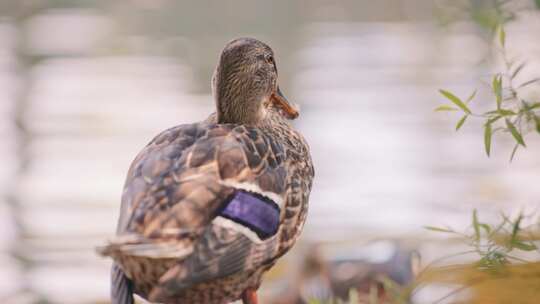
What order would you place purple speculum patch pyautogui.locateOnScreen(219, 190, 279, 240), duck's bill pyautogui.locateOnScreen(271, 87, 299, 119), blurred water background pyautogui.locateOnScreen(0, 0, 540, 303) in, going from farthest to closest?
blurred water background pyautogui.locateOnScreen(0, 0, 540, 303), duck's bill pyautogui.locateOnScreen(271, 87, 299, 119), purple speculum patch pyautogui.locateOnScreen(219, 190, 279, 240)

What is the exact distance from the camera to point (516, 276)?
4184 millimetres

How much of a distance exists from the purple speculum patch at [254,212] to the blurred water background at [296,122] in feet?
4.14

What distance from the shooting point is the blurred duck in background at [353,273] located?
6.10 m

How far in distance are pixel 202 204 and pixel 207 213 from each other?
0.03 meters

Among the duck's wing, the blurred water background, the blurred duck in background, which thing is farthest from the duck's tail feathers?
the blurred duck in background

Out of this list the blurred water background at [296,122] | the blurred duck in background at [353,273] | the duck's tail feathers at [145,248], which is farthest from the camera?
the blurred water background at [296,122]

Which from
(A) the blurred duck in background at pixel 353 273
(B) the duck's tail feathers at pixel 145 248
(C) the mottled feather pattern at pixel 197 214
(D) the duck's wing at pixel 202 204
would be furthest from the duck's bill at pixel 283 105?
(A) the blurred duck in background at pixel 353 273

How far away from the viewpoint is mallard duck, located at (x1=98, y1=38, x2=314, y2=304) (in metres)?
3.21

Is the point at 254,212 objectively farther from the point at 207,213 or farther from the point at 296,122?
the point at 296,122

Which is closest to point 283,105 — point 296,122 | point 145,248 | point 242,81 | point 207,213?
point 242,81

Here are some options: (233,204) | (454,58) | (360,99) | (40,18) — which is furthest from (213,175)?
(40,18)

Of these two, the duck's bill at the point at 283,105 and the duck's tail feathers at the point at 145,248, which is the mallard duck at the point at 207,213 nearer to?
the duck's tail feathers at the point at 145,248

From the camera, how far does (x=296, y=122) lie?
32.0 feet

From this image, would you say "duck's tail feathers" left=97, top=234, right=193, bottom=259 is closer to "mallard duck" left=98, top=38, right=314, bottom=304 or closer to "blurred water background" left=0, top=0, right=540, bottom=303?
"mallard duck" left=98, top=38, right=314, bottom=304
